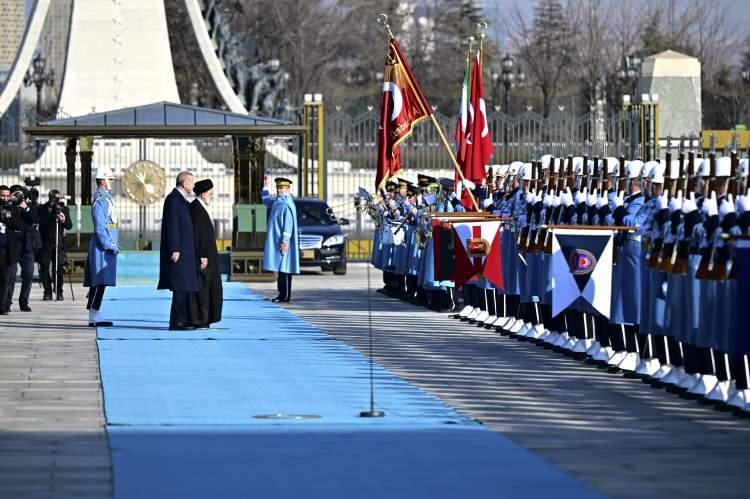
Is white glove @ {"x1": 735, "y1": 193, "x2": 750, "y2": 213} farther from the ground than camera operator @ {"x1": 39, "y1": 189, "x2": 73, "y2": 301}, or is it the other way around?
white glove @ {"x1": 735, "y1": 193, "x2": 750, "y2": 213}

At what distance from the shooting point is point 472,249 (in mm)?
20406

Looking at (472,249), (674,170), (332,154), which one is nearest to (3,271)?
(472,249)

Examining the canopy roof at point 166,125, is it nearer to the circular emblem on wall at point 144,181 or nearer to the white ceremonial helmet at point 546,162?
the circular emblem on wall at point 144,181

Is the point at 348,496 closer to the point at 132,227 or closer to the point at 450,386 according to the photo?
the point at 450,386

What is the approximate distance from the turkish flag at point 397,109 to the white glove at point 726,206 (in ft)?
33.4

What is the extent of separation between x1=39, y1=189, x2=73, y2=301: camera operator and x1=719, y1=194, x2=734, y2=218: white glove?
15.4 meters

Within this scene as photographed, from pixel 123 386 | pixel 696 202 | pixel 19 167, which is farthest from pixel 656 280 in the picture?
pixel 19 167

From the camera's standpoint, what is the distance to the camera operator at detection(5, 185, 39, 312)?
2380cm

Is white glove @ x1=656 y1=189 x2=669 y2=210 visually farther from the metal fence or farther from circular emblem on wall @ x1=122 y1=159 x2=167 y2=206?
the metal fence

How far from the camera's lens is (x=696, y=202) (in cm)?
1409

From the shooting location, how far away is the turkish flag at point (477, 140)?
2383cm

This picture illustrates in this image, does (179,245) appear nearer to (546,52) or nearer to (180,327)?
(180,327)

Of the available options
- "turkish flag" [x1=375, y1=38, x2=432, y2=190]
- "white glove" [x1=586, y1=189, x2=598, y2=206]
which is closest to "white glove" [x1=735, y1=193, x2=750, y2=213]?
"white glove" [x1=586, y1=189, x2=598, y2=206]

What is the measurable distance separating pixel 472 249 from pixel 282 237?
5.86 meters
